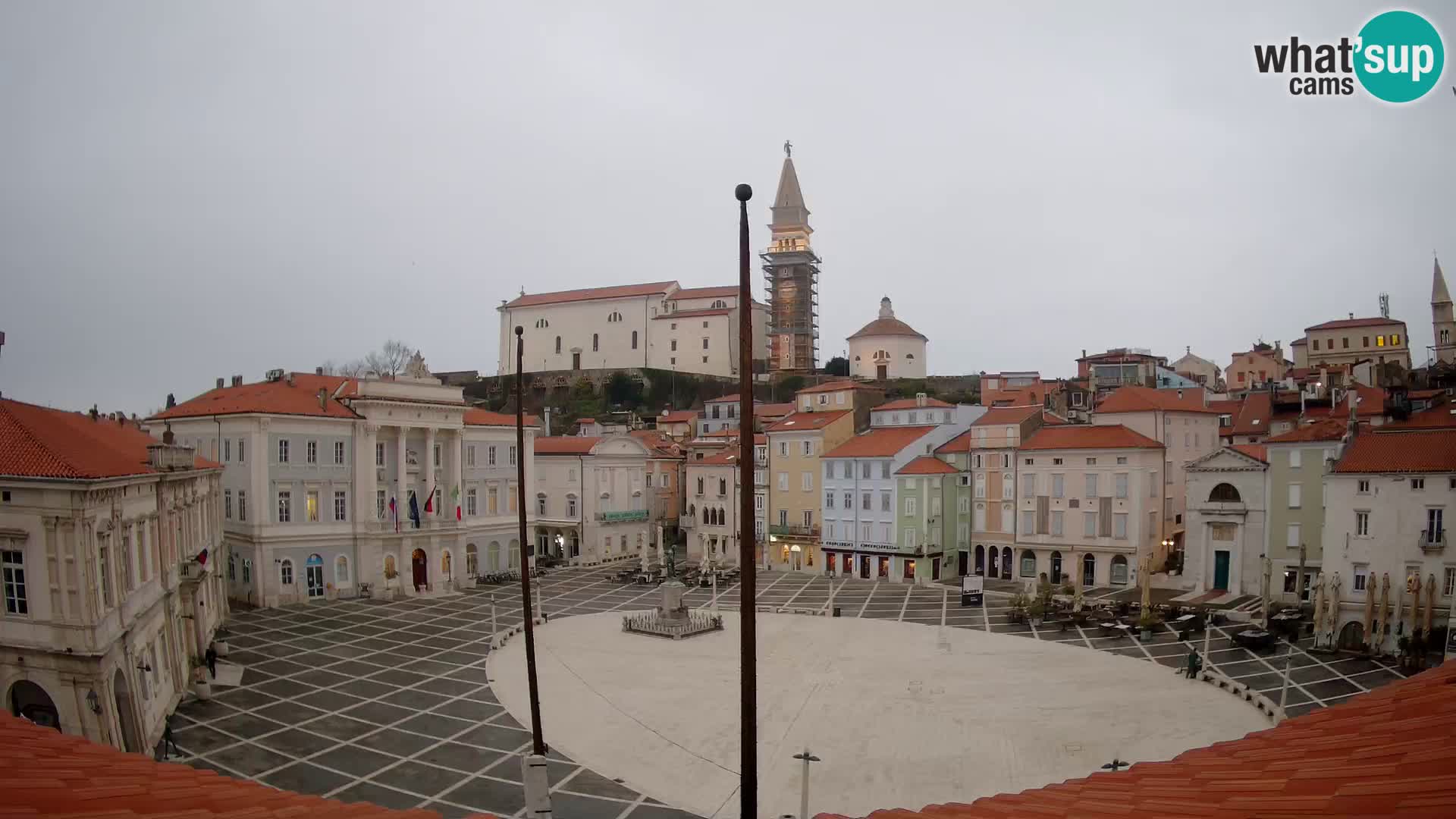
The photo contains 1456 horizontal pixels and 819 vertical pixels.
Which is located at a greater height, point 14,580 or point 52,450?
point 52,450

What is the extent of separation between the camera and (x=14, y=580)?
20.6m

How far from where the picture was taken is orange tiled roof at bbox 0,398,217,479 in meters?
20.5

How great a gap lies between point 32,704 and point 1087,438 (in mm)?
51287

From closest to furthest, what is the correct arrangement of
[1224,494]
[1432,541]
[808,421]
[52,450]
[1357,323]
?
[52,450]
[1432,541]
[1224,494]
[808,421]
[1357,323]

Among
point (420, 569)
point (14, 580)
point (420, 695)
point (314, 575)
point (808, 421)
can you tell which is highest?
point (808, 421)

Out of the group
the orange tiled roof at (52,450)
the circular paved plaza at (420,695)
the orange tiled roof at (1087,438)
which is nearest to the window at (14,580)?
the orange tiled roof at (52,450)

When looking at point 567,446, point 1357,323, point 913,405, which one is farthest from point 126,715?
point 1357,323

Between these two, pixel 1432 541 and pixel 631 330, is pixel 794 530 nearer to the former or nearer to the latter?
pixel 1432 541

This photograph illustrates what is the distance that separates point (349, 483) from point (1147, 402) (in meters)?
48.5

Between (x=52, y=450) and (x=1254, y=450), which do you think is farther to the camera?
(x=1254, y=450)

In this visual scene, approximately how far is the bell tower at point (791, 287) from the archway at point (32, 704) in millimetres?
103198

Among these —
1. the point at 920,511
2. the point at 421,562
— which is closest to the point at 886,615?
the point at 920,511

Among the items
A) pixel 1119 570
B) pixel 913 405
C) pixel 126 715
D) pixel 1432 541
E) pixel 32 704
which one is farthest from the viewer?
pixel 913 405

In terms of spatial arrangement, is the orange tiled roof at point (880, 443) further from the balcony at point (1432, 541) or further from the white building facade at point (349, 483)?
the balcony at point (1432, 541)
